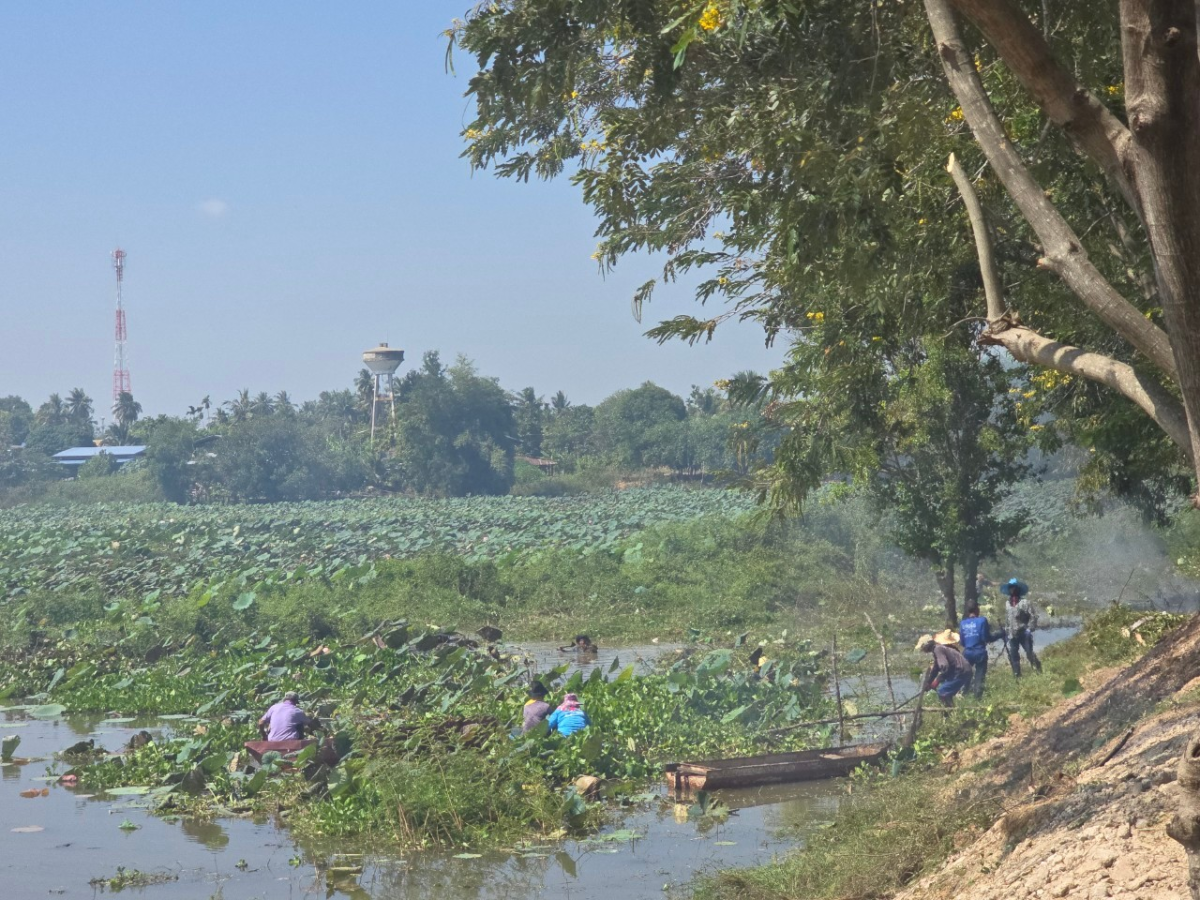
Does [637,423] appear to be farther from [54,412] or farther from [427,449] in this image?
[54,412]

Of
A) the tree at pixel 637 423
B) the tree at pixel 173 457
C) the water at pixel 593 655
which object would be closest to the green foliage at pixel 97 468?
the tree at pixel 173 457

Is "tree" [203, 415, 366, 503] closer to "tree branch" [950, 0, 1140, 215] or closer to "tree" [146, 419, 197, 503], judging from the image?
"tree" [146, 419, 197, 503]

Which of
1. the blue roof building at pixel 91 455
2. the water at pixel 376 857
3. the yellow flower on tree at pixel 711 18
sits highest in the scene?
the blue roof building at pixel 91 455

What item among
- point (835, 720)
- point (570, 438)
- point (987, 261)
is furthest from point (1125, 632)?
point (570, 438)

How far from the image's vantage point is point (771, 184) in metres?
7.58

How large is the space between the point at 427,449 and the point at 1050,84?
65.5 meters

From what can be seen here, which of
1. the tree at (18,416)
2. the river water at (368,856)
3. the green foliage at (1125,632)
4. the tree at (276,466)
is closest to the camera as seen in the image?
the river water at (368,856)

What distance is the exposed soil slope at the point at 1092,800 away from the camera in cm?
530

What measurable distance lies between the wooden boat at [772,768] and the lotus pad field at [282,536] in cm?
1749

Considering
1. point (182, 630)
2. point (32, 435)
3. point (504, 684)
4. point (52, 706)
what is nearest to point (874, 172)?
point (504, 684)

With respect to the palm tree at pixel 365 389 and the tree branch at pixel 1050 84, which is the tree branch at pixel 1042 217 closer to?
the tree branch at pixel 1050 84

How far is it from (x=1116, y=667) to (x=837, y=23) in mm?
6901

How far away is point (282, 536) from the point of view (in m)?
40.5

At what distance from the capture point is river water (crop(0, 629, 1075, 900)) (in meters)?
8.57
